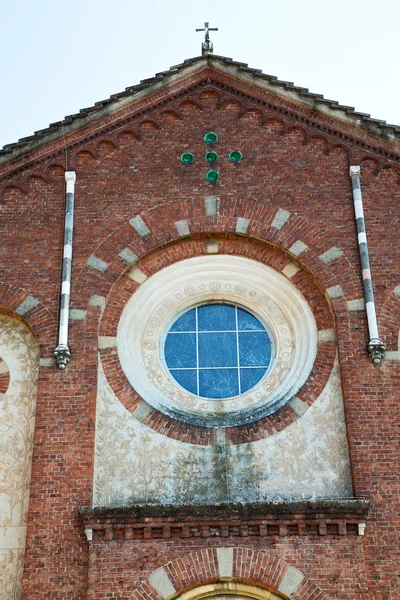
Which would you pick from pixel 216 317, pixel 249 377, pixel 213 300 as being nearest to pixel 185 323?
pixel 216 317

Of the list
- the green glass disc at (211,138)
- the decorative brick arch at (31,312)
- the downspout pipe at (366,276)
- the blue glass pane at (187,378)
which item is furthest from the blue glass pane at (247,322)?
the green glass disc at (211,138)

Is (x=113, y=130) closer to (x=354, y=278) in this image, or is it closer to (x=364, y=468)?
(x=354, y=278)

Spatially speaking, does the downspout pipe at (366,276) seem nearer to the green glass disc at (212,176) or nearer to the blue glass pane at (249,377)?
the blue glass pane at (249,377)

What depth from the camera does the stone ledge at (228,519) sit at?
542 inches

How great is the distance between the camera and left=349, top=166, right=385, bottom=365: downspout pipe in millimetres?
15125

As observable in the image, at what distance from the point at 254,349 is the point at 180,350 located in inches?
50.1

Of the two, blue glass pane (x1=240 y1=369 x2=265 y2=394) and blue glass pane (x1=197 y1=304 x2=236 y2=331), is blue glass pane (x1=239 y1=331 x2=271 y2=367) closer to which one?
blue glass pane (x1=240 y1=369 x2=265 y2=394)

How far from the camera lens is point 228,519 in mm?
13820

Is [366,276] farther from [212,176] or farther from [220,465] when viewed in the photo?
[220,465]

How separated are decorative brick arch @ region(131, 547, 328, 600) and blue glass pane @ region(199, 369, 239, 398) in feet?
9.23

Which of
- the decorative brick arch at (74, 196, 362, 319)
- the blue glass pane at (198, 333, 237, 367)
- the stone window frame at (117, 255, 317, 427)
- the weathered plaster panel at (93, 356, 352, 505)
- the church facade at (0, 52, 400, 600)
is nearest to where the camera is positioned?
the church facade at (0, 52, 400, 600)

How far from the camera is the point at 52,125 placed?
17.4 m

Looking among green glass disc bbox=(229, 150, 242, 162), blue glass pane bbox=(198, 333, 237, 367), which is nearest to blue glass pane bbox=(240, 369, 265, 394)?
blue glass pane bbox=(198, 333, 237, 367)

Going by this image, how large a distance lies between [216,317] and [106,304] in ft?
6.41
